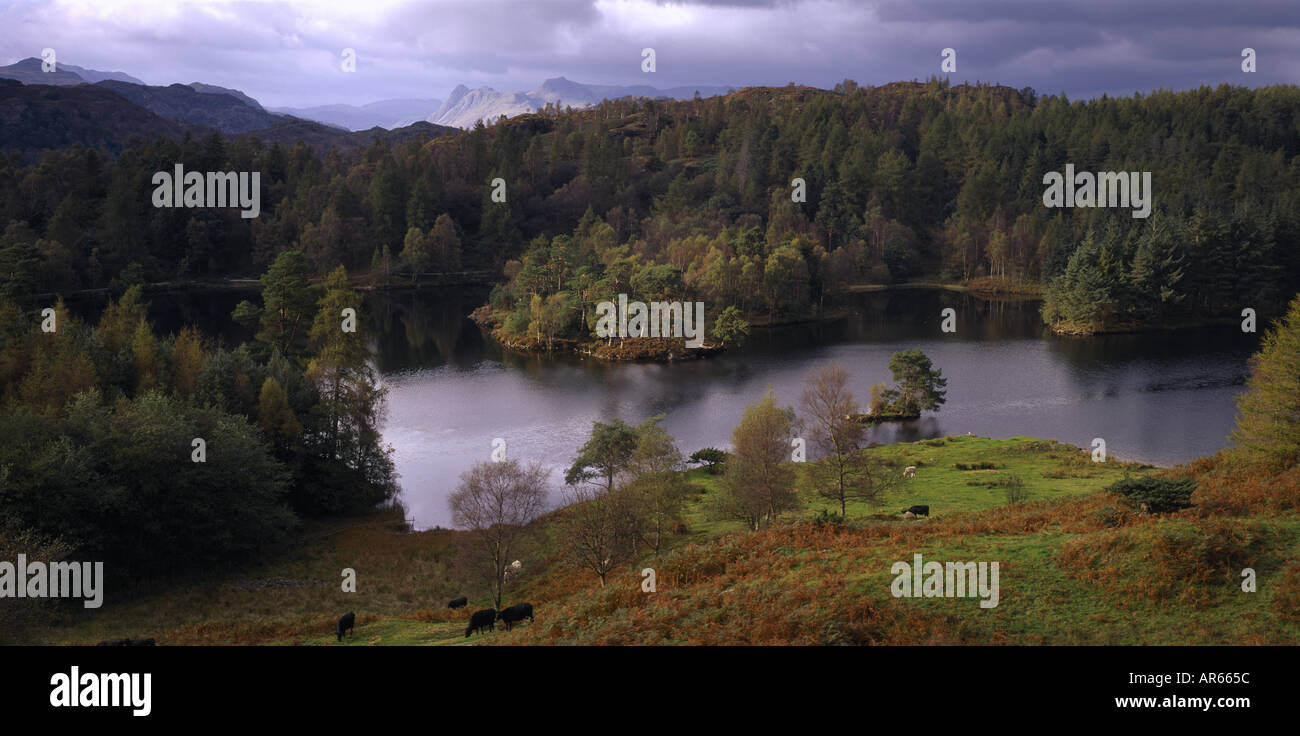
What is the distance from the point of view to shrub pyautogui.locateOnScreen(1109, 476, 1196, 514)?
1792 centimetres

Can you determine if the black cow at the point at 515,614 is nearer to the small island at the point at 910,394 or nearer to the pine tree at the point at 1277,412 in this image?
the pine tree at the point at 1277,412

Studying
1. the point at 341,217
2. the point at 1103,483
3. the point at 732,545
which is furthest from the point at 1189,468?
the point at 341,217

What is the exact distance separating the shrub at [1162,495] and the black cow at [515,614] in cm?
1348

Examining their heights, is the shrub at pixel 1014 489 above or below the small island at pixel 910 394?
below

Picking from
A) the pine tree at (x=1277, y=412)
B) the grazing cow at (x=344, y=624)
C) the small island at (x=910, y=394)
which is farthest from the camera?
the small island at (x=910, y=394)

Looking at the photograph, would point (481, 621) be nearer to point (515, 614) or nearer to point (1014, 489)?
point (515, 614)

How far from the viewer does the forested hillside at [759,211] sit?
73812 millimetres

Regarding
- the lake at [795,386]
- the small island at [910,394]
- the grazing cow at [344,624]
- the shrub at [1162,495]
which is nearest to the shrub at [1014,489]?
the shrub at [1162,495]

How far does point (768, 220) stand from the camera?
368 ft

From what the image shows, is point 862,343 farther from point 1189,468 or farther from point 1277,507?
point 1277,507

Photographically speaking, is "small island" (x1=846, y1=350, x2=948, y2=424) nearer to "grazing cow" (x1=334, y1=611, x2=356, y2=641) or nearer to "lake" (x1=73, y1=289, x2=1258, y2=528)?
"lake" (x1=73, y1=289, x2=1258, y2=528)

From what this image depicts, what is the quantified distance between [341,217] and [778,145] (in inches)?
2491

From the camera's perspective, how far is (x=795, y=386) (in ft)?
176

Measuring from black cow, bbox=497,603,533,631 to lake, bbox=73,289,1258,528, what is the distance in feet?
53.1
